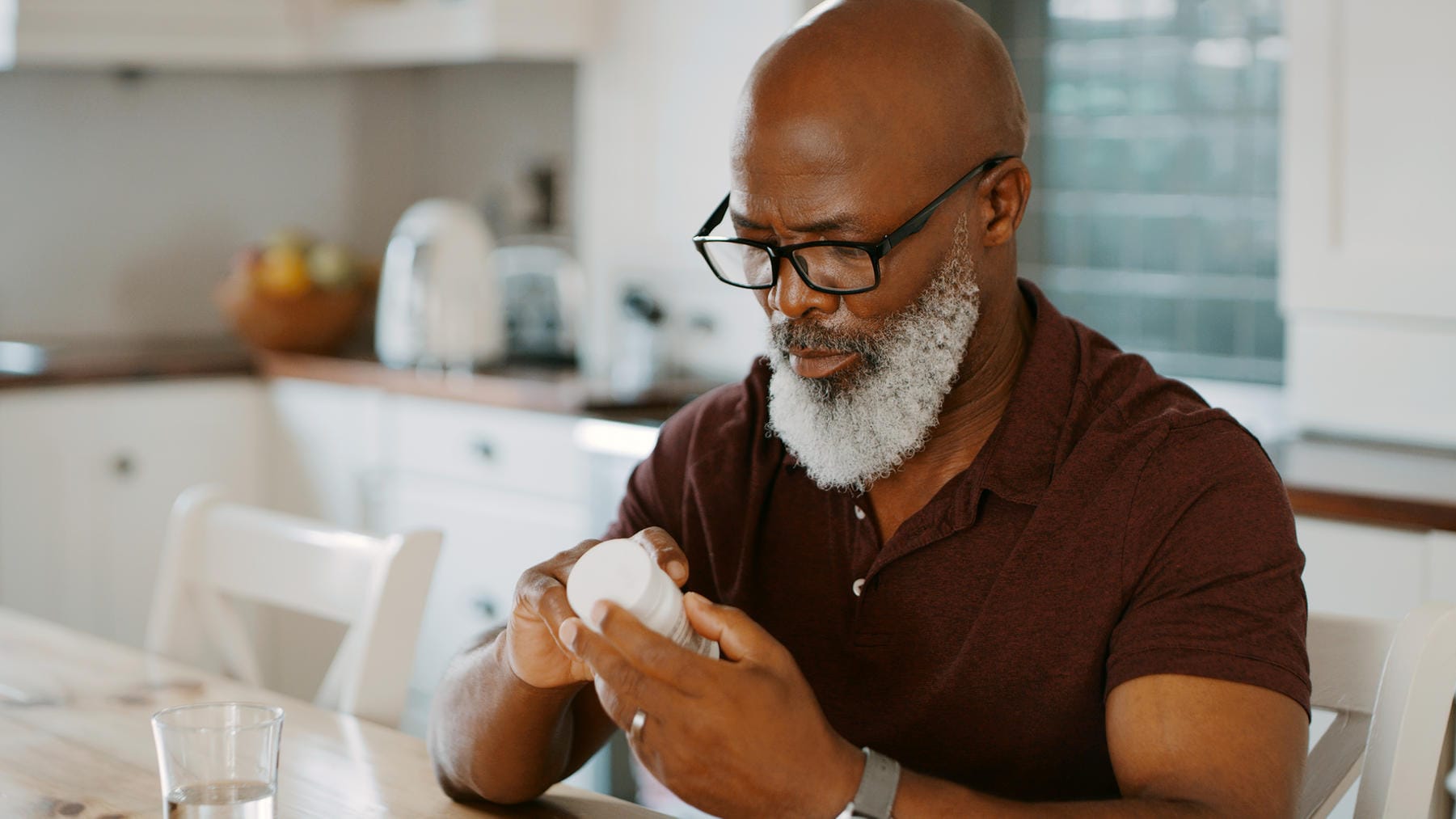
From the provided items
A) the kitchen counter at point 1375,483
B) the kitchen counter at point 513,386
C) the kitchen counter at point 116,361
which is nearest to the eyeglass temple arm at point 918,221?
the kitchen counter at point 1375,483

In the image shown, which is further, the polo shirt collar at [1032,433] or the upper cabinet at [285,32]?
the upper cabinet at [285,32]

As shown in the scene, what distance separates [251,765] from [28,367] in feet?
7.88

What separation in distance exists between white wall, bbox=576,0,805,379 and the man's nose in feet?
5.58

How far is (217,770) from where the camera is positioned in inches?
34.6

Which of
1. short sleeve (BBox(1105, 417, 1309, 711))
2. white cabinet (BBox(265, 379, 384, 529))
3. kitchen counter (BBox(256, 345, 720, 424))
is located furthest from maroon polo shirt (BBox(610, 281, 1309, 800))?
white cabinet (BBox(265, 379, 384, 529))

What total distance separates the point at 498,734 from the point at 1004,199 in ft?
1.80

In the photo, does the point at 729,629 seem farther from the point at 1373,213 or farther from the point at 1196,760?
the point at 1373,213

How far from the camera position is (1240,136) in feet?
8.62

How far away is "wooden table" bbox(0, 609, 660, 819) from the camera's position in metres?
1.03

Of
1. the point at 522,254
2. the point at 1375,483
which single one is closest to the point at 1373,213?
the point at 1375,483

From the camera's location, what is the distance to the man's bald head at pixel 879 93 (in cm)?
110

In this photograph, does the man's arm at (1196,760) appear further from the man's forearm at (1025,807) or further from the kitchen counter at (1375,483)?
the kitchen counter at (1375,483)

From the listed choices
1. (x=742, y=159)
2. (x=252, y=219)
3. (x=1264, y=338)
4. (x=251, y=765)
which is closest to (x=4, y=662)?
(x=251, y=765)

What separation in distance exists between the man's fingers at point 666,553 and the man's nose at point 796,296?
0.70ft
